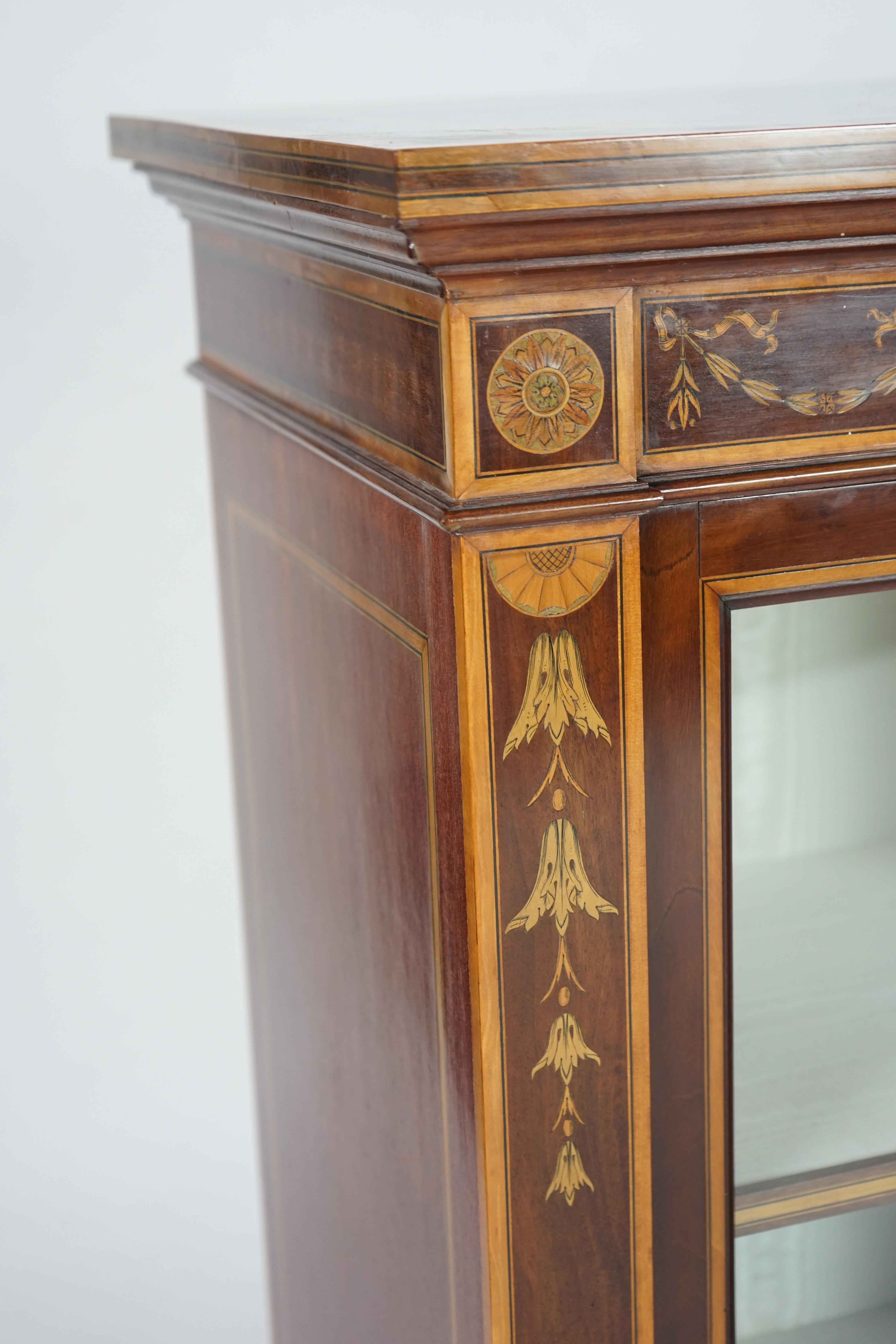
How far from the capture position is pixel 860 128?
0.57 metres

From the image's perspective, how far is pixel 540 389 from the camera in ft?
1.89

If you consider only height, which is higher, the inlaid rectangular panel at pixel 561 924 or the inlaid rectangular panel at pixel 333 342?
the inlaid rectangular panel at pixel 333 342

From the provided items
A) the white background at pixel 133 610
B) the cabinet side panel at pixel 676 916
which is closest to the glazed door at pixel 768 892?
the cabinet side panel at pixel 676 916

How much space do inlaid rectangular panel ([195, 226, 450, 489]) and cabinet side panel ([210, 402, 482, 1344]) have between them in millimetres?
31

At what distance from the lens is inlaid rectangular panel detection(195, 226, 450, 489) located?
0.60m

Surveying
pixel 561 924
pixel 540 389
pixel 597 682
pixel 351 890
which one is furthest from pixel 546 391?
pixel 351 890

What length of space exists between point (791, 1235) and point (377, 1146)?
22 centimetres

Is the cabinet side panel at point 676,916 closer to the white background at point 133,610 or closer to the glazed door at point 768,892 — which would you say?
the glazed door at point 768,892

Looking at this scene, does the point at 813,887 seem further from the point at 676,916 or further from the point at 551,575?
the point at 551,575

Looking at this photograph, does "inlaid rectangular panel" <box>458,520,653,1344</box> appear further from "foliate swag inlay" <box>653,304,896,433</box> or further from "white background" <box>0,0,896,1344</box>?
"white background" <box>0,0,896,1344</box>

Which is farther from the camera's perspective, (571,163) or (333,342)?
(333,342)

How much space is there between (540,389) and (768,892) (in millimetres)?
276

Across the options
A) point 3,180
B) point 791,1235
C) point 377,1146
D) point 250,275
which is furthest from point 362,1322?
point 3,180

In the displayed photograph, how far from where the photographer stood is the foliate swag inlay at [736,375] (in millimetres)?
596
